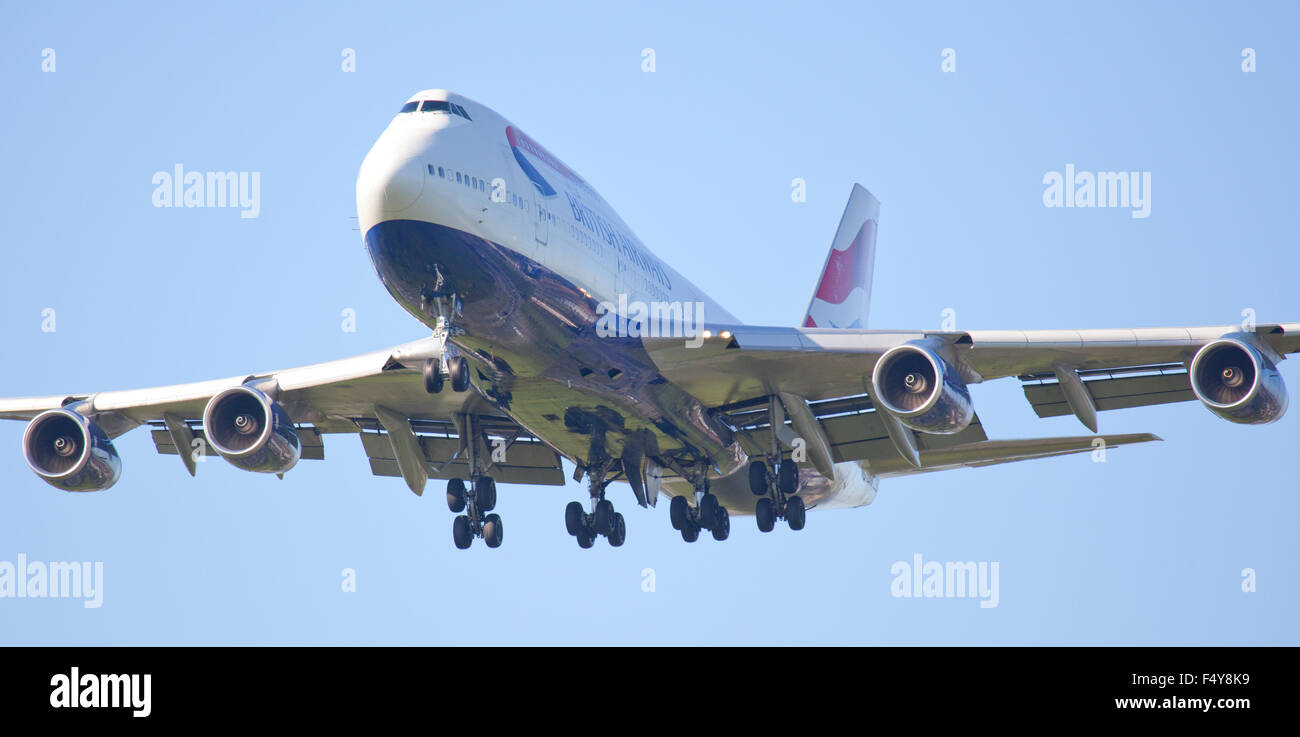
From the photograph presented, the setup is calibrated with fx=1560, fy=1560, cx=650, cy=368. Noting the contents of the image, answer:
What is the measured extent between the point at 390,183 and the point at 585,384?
587cm

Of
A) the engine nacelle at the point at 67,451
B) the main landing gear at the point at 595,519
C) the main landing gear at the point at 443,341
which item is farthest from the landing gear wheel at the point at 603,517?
the engine nacelle at the point at 67,451

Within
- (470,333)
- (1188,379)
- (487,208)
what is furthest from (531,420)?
(1188,379)

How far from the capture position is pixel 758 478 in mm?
30781

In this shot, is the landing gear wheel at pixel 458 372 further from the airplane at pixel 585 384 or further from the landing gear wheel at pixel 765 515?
the landing gear wheel at pixel 765 515

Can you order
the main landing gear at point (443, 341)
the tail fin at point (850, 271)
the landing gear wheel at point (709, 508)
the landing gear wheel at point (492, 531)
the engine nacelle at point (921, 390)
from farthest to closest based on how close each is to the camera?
the tail fin at point (850, 271), the landing gear wheel at point (709, 508), the landing gear wheel at point (492, 531), the engine nacelle at point (921, 390), the main landing gear at point (443, 341)

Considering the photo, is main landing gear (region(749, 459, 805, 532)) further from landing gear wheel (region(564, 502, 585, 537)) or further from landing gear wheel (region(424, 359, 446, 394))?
landing gear wheel (region(424, 359, 446, 394))

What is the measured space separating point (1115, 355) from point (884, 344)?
4012 millimetres

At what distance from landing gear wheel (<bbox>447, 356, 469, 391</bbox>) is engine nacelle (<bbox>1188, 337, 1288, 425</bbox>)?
12155mm

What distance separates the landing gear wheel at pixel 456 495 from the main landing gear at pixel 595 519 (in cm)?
215

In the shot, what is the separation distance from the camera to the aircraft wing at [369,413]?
2994 cm

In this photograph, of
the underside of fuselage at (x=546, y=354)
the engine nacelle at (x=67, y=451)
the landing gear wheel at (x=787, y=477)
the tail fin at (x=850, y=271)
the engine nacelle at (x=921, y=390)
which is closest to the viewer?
the underside of fuselage at (x=546, y=354)

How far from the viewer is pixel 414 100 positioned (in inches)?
976

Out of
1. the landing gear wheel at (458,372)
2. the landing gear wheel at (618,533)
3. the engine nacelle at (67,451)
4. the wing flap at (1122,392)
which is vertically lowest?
the landing gear wheel at (618,533)

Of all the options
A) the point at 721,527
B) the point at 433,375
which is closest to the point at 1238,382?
the point at 721,527
